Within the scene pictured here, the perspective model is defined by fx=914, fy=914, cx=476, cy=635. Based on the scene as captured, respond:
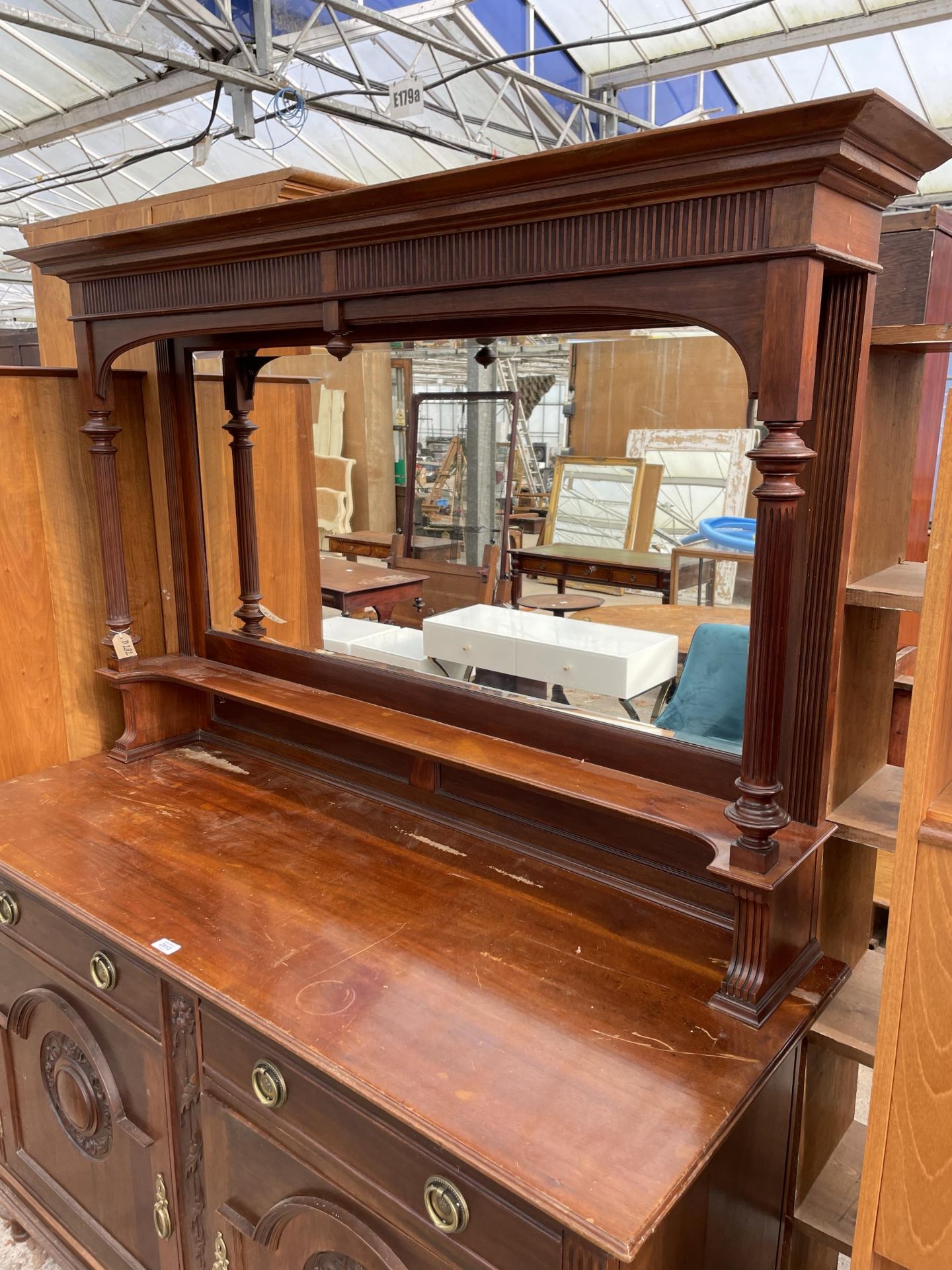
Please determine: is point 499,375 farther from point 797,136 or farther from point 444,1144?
point 444,1144

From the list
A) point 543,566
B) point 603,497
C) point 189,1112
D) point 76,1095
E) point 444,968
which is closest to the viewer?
point 444,968

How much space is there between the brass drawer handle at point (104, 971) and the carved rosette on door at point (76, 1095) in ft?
0.62

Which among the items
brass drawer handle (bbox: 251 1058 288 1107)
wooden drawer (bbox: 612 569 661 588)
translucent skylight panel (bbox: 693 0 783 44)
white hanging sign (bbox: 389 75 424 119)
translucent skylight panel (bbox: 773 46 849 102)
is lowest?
brass drawer handle (bbox: 251 1058 288 1107)

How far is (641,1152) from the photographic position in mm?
954

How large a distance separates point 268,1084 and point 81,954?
1.59 ft

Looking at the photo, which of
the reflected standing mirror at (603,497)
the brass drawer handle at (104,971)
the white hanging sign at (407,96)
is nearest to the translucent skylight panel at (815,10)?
the white hanging sign at (407,96)

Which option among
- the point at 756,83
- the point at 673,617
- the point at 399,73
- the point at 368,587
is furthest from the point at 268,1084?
the point at 756,83

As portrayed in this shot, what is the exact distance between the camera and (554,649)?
1.90 metres

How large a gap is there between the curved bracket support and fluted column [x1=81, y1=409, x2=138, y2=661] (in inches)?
27.6

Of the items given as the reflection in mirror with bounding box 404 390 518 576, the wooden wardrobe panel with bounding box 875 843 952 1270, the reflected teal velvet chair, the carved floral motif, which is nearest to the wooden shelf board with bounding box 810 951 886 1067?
the wooden wardrobe panel with bounding box 875 843 952 1270

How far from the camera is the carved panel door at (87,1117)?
1.48 meters

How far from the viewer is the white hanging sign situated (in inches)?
163

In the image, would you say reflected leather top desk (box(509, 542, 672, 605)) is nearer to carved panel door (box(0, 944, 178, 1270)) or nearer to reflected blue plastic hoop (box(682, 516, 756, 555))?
reflected blue plastic hoop (box(682, 516, 756, 555))

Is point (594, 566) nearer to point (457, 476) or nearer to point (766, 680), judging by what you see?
point (457, 476)
